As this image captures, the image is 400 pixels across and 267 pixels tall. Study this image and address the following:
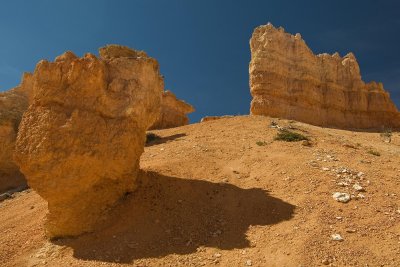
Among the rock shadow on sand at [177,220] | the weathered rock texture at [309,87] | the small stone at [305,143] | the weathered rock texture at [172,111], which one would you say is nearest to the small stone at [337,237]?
the rock shadow on sand at [177,220]

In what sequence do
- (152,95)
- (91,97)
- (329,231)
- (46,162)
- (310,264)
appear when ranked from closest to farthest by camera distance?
(310,264) → (329,231) → (46,162) → (91,97) → (152,95)

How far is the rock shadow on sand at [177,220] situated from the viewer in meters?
7.64

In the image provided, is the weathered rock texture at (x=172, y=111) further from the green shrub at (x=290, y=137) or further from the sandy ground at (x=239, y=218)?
the sandy ground at (x=239, y=218)

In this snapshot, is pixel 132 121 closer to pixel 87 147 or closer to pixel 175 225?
pixel 87 147

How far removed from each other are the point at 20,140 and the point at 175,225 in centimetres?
406

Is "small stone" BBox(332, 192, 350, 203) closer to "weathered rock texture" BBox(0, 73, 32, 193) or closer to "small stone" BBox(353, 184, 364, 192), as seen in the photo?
"small stone" BBox(353, 184, 364, 192)

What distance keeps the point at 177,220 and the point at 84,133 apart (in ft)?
9.77

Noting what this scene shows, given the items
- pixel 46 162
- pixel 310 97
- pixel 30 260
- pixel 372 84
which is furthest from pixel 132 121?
pixel 372 84

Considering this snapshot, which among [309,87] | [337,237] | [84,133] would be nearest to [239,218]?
[337,237]

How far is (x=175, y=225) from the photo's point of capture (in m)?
8.48

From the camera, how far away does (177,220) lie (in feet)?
28.4

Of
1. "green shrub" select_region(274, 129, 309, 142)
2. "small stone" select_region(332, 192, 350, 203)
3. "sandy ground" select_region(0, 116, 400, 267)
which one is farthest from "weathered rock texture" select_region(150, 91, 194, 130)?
"small stone" select_region(332, 192, 350, 203)

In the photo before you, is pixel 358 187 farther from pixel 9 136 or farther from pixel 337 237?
pixel 9 136

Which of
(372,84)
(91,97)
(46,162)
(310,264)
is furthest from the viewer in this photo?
(372,84)
